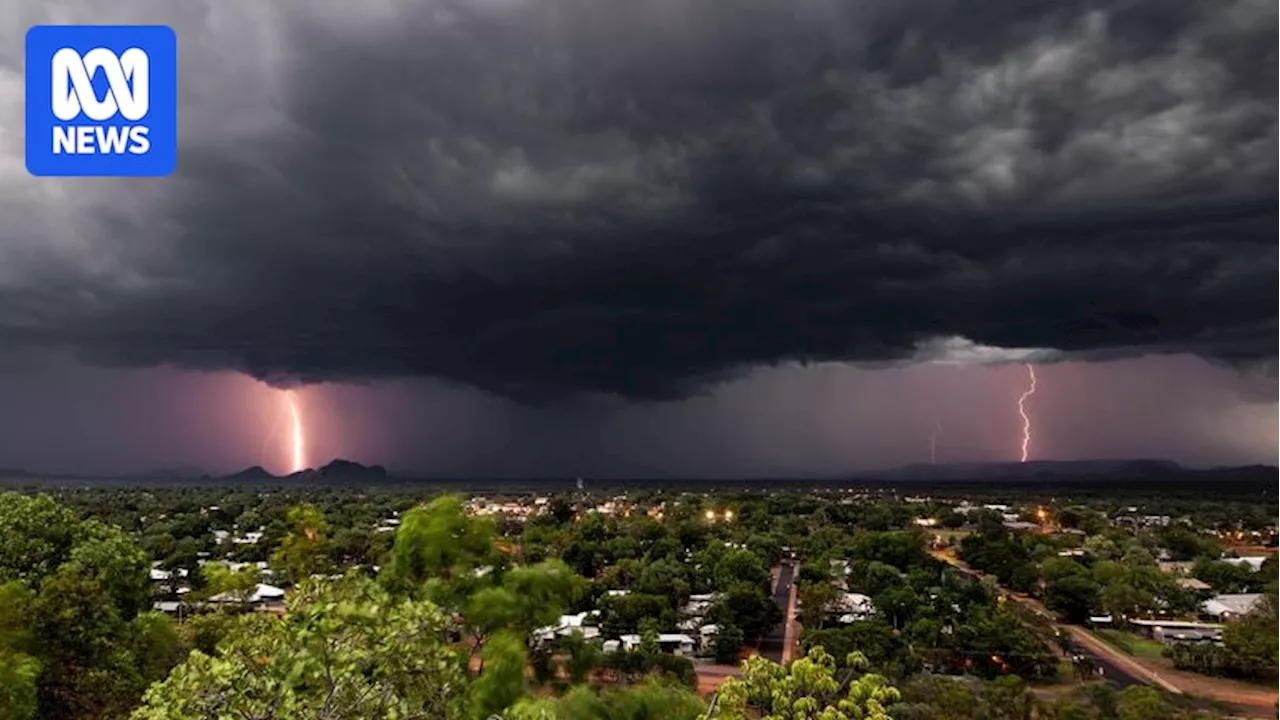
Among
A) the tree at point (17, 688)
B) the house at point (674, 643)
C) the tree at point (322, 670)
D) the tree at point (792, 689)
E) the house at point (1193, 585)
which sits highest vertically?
the tree at point (322, 670)

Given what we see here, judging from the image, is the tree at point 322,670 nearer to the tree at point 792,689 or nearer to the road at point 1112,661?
the tree at point 792,689

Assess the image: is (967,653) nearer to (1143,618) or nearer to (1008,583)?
(1143,618)

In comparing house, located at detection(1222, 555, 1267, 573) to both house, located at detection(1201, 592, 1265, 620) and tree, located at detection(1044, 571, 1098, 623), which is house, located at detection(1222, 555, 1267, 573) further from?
tree, located at detection(1044, 571, 1098, 623)

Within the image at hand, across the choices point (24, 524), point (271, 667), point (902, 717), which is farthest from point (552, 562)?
point (902, 717)

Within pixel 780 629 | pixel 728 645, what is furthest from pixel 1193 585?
pixel 728 645

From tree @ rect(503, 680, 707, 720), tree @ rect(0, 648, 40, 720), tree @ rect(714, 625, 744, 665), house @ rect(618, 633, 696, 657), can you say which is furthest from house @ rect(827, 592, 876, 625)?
tree @ rect(0, 648, 40, 720)

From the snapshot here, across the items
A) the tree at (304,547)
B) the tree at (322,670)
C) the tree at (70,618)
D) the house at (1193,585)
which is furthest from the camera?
the house at (1193,585)

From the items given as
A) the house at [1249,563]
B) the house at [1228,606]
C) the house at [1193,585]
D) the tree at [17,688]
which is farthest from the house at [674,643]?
the house at [1249,563]
